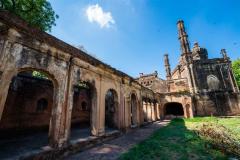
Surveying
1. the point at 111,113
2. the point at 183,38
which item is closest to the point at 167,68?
the point at 183,38

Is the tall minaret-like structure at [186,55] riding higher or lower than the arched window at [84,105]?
higher

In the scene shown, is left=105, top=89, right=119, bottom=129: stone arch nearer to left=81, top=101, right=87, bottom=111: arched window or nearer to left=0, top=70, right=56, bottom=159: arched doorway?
left=0, top=70, right=56, bottom=159: arched doorway

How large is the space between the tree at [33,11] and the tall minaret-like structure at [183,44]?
23.7 m

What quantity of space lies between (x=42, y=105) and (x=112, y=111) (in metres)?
5.65

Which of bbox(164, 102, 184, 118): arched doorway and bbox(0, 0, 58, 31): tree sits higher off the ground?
bbox(0, 0, 58, 31): tree

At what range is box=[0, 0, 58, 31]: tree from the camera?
39.8 feet

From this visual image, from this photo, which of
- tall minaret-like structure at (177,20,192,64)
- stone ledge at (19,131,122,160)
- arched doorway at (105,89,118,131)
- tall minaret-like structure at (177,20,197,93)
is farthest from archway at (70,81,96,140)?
tall minaret-like structure at (177,20,192,64)

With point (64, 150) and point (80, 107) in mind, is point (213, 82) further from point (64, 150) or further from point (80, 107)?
point (64, 150)

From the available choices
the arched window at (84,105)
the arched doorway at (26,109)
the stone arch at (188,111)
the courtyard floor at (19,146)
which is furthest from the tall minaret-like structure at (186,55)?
the courtyard floor at (19,146)

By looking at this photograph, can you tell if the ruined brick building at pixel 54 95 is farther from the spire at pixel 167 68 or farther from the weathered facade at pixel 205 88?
the spire at pixel 167 68

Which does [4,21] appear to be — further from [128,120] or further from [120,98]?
[128,120]

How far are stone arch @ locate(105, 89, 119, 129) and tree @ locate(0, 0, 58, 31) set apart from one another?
9149 millimetres

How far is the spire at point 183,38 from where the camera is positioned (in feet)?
93.9

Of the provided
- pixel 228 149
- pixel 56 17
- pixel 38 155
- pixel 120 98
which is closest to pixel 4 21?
pixel 38 155
